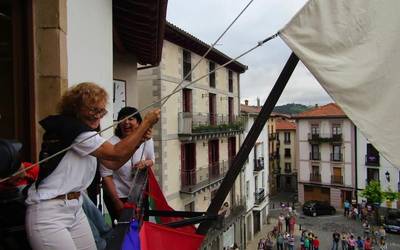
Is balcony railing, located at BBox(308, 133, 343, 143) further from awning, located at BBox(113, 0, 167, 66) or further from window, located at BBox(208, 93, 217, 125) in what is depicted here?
awning, located at BBox(113, 0, 167, 66)

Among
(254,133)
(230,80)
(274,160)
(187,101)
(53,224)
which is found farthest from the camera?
(274,160)

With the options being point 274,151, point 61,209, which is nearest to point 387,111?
point 61,209

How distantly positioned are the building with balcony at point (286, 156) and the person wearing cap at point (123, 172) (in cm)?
4735

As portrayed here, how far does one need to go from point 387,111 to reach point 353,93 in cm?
20

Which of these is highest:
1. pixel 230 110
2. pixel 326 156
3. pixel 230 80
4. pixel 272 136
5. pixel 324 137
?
pixel 230 80

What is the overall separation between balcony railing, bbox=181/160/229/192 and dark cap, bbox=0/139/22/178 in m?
16.7

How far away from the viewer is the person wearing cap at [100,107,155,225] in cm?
301

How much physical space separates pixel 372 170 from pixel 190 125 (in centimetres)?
2187

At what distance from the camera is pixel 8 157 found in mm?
1603

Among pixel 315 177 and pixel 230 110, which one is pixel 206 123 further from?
pixel 315 177

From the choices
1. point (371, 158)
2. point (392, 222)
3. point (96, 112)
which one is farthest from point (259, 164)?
point (96, 112)

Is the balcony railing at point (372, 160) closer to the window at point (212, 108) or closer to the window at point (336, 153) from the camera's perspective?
the window at point (336, 153)

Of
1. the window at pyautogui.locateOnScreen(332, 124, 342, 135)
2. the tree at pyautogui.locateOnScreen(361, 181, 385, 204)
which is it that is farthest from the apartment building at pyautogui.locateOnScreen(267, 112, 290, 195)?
the tree at pyautogui.locateOnScreen(361, 181, 385, 204)

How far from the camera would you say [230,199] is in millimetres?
24531
